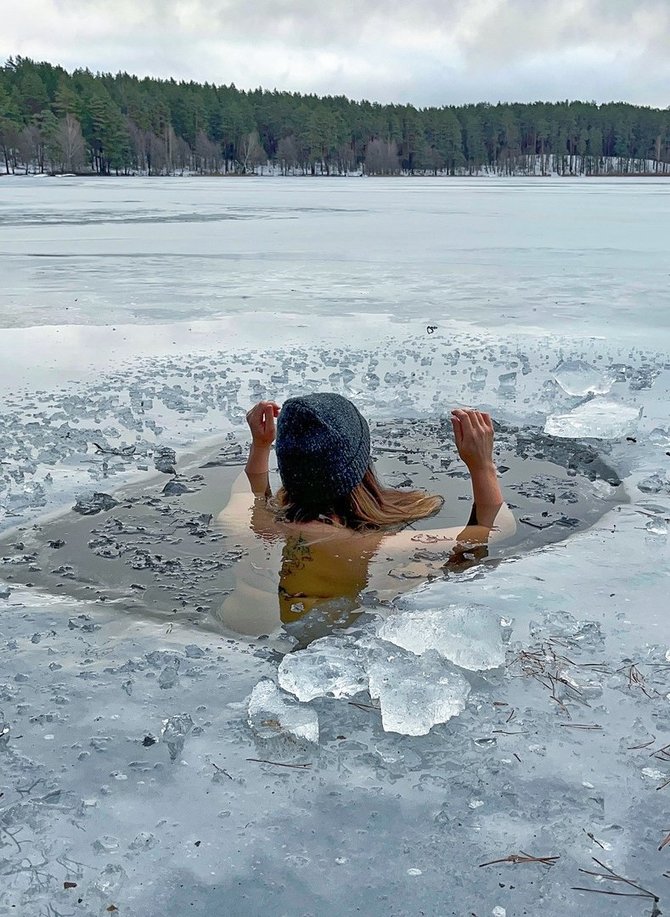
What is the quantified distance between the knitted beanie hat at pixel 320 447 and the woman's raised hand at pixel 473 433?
45cm

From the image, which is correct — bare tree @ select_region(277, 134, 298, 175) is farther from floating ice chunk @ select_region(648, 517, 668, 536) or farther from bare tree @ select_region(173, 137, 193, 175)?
floating ice chunk @ select_region(648, 517, 668, 536)

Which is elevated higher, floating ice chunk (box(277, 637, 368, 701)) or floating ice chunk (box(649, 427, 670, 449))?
floating ice chunk (box(649, 427, 670, 449))

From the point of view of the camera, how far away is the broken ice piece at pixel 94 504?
12.7 feet

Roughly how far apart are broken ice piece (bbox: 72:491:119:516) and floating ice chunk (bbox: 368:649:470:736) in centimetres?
185

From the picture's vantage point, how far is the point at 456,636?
2.53 meters

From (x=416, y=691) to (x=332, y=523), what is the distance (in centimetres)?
124

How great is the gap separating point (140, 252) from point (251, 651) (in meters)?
12.5

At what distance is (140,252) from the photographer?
14180 millimetres

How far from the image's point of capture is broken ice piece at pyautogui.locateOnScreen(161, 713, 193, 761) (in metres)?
2.09

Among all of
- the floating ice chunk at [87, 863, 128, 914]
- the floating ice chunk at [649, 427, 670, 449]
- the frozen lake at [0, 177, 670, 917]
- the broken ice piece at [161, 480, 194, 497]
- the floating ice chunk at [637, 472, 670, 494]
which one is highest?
the floating ice chunk at [649, 427, 670, 449]

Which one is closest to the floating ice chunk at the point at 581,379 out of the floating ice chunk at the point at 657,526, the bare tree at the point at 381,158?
the floating ice chunk at the point at 657,526

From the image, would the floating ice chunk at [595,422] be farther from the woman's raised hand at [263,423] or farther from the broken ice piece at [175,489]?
the broken ice piece at [175,489]

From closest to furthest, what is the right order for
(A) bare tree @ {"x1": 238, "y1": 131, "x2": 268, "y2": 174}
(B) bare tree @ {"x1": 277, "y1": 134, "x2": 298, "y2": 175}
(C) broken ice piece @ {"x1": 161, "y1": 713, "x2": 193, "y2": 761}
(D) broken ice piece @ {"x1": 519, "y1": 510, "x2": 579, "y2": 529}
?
(C) broken ice piece @ {"x1": 161, "y1": 713, "x2": 193, "y2": 761} < (D) broken ice piece @ {"x1": 519, "y1": 510, "x2": 579, "y2": 529} < (B) bare tree @ {"x1": 277, "y1": 134, "x2": 298, "y2": 175} < (A) bare tree @ {"x1": 238, "y1": 131, "x2": 268, "y2": 174}

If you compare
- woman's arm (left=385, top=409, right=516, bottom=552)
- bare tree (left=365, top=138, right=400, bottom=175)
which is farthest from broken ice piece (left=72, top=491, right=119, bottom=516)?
bare tree (left=365, top=138, right=400, bottom=175)
